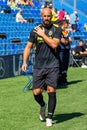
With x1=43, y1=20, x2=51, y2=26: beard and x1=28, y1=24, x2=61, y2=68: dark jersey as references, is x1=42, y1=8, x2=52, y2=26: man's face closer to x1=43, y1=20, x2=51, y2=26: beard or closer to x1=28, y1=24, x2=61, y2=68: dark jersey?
x1=43, y1=20, x2=51, y2=26: beard

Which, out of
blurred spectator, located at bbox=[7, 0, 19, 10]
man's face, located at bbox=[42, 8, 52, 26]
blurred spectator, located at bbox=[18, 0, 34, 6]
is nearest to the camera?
man's face, located at bbox=[42, 8, 52, 26]

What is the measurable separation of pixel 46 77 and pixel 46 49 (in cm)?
47

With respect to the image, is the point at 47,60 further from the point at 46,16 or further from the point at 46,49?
the point at 46,16

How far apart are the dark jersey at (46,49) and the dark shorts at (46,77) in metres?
0.08

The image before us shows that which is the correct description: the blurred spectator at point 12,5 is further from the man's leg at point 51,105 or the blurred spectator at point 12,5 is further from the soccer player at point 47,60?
the man's leg at point 51,105

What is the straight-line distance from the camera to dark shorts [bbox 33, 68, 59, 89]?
312 inches

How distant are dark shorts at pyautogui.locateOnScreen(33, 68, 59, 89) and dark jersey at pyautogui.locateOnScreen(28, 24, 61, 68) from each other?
0.08 metres

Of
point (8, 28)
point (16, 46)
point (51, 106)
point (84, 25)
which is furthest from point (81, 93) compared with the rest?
point (84, 25)

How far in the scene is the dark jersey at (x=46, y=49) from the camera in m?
7.90

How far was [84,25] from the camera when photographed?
2930 centimetres

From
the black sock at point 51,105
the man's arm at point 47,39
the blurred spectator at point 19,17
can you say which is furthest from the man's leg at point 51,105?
the blurred spectator at point 19,17

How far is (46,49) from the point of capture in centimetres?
794

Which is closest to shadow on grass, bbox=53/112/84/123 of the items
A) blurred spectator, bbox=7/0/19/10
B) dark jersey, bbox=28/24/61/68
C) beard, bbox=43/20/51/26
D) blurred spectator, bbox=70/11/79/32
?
dark jersey, bbox=28/24/61/68

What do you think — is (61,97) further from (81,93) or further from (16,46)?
(16,46)
